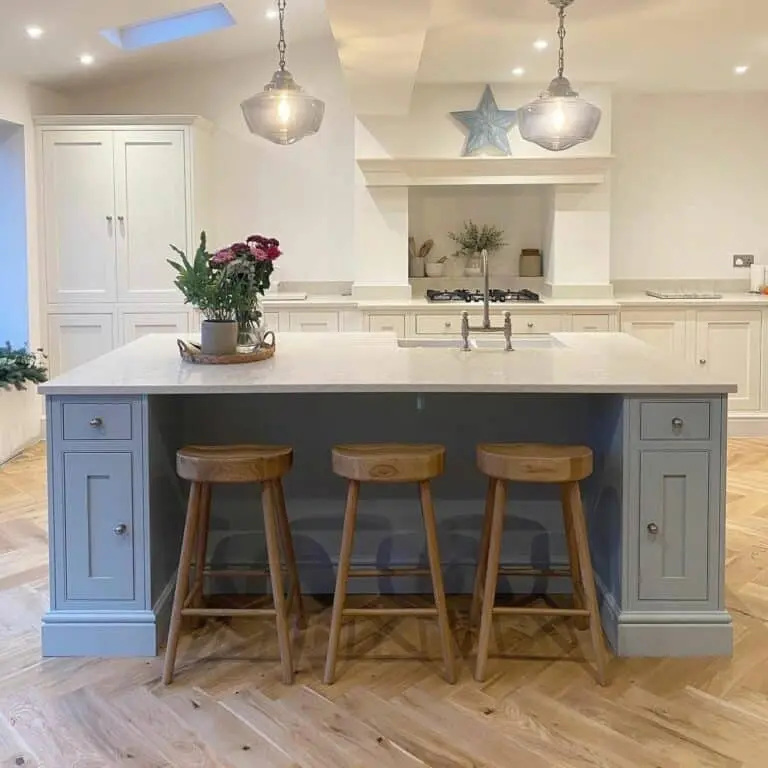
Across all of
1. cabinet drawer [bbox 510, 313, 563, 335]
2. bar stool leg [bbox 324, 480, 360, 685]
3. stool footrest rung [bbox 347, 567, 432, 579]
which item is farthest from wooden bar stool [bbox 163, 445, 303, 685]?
cabinet drawer [bbox 510, 313, 563, 335]

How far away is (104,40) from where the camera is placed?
572 cm

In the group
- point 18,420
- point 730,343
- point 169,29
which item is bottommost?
point 18,420

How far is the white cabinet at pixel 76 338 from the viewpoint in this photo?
21.1 feet

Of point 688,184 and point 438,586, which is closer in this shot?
point 438,586

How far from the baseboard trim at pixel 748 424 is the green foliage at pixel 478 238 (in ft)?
6.60

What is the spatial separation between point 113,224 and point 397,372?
3.77 m

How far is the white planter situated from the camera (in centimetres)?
593

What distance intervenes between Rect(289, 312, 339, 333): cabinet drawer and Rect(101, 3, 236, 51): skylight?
185 centimetres

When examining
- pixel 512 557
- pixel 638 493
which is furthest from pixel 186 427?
pixel 638 493

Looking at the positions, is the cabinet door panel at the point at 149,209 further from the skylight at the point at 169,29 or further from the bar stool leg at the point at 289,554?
the bar stool leg at the point at 289,554

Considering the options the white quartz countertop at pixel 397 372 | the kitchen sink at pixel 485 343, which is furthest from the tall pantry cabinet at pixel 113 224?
the kitchen sink at pixel 485 343

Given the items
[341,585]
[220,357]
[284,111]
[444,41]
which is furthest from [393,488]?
[444,41]

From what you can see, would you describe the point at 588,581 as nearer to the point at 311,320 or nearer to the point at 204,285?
the point at 204,285

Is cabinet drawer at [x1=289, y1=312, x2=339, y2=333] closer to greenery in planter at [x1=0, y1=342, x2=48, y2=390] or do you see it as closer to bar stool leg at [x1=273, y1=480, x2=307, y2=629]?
greenery in planter at [x1=0, y1=342, x2=48, y2=390]
